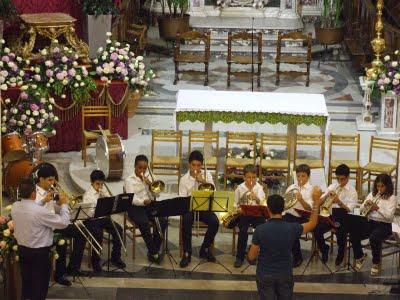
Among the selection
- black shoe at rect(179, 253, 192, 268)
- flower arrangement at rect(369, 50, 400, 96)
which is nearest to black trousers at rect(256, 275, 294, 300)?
black shoe at rect(179, 253, 192, 268)

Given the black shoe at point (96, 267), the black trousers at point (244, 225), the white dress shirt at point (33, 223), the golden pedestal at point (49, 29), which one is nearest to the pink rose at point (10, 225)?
the white dress shirt at point (33, 223)

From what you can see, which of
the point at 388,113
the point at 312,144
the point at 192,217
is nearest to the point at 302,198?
the point at 192,217

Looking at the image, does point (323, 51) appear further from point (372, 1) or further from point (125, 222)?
point (125, 222)

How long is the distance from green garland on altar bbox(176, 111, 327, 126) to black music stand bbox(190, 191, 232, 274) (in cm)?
329

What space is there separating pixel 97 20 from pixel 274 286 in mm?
7752

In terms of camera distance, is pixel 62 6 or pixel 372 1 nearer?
pixel 62 6

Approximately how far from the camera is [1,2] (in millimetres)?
15883

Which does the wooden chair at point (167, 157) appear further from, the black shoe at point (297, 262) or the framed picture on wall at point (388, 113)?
the framed picture on wall at point (388, 113)

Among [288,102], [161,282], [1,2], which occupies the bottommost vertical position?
[161,282]

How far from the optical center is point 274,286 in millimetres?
10523

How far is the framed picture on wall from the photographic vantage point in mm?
17125

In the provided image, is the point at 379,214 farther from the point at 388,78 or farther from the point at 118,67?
the point at 118,67

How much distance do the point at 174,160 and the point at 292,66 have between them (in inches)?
259

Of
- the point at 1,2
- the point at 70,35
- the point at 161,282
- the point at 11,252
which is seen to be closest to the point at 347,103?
the point at 70,35
